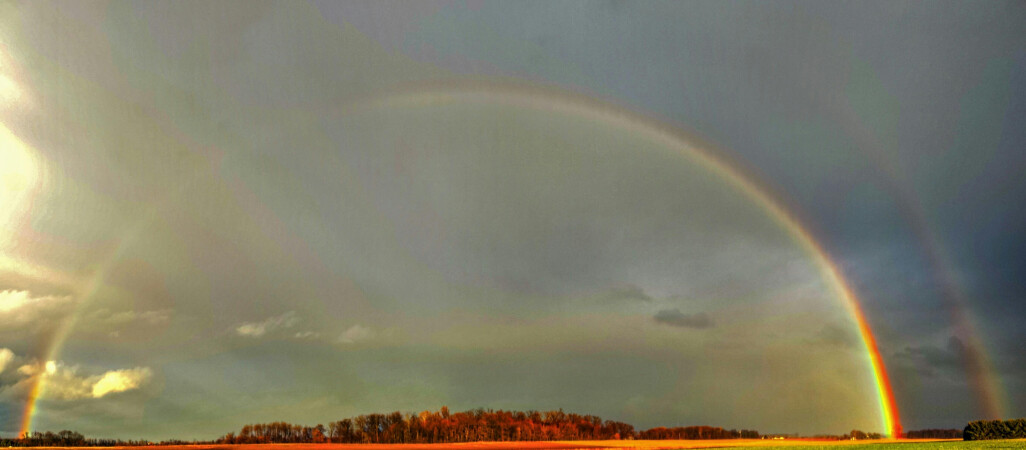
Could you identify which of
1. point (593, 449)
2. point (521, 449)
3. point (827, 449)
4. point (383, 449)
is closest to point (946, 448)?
point (827, 449)

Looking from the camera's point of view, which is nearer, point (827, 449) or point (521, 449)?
point (827, 449)

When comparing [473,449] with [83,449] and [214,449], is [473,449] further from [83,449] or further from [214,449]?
[83,449]

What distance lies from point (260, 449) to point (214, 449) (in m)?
15.2

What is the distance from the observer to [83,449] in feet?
655

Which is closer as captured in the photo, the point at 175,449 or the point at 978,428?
the point at 978,428

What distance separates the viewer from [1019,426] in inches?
4850

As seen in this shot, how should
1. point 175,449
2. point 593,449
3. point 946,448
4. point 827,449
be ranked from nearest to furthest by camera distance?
1. point 946,448
2. point 827,449
3. point 593,449
4. point 175,449

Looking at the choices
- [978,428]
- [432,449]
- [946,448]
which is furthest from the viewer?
[432,449]

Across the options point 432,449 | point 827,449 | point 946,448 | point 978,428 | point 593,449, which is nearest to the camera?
point 946,448

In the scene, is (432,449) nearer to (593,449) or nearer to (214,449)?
(593,449)

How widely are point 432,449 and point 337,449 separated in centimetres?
2484

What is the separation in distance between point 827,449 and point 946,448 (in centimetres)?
1983

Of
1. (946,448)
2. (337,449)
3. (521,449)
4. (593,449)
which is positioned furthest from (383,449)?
(946,448)

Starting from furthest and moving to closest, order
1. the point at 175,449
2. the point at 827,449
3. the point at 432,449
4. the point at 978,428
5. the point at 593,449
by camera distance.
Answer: the point at 175,449 < the point at 432,449 < the point at 593,449 < the point at 978,428 < the point at 827,449
